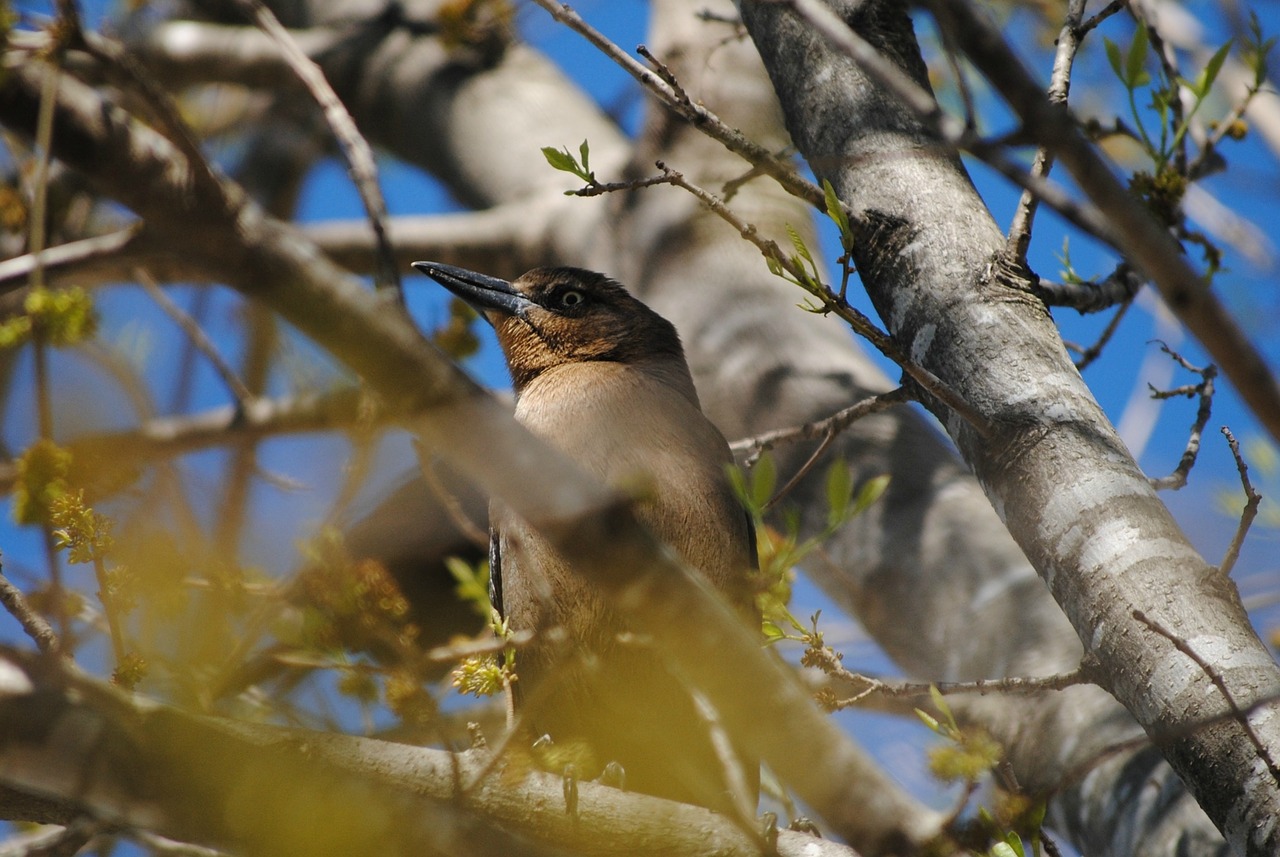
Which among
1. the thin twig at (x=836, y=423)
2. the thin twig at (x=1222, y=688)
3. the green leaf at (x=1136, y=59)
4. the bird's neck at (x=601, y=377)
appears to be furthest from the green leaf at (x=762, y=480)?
the bird's neck at (x=601, y=377)

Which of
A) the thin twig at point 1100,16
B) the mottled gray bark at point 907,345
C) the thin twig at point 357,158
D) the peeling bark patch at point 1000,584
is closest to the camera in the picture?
the mottled gray bark at point 907,345

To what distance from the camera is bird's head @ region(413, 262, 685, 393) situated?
456 centimetres

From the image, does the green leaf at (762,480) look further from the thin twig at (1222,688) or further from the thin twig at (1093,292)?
the thin twig at (1093,292)

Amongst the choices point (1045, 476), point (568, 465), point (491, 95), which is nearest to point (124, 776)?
point (568, 465)

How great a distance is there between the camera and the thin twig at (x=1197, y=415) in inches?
103

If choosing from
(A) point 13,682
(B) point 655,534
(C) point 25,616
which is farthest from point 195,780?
(B) point 655,534

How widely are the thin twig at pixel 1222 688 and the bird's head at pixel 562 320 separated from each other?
273cm

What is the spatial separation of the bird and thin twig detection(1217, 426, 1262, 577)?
1116mm

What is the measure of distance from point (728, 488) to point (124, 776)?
7.79ft

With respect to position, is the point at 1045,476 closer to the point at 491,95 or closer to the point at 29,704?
the point at 29,704

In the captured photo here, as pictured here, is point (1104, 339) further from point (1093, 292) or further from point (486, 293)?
point (486, 293)

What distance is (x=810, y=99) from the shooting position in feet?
10.4

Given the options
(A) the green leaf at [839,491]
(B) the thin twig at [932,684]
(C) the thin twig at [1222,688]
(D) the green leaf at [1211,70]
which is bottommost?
(B) the thin twig at [932,684]

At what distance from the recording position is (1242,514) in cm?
222
